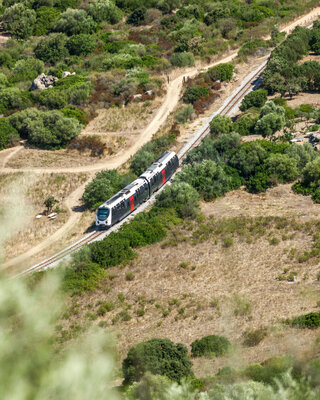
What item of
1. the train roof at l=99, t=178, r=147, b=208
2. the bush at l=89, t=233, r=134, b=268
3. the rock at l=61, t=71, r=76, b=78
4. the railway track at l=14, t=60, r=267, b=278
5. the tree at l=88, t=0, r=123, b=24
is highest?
the tree at l=88, t=0, r=123, b=24

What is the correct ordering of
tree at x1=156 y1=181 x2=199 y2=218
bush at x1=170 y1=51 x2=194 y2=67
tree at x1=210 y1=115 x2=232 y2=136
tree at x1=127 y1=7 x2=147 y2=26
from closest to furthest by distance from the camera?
tree at x1=156 y1=181 x2=199 y2=218 → tree at x1=210 y1=115 x2=232 y2=136 → bush at x1=170 y1=51 x2=194 y2=67 → tree at x1=127 y1=7 x2=147 y2=26

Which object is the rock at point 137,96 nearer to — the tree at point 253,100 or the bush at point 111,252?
the tree at point 253,100

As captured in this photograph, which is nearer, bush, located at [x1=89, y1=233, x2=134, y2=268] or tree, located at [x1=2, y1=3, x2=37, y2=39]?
bush, located at [x1=89, y1=233, x2=134, y2=268]

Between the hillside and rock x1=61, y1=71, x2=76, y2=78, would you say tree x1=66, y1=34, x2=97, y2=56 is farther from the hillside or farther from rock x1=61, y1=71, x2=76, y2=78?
rock x1=61, y1=71, x2=76, y2=78

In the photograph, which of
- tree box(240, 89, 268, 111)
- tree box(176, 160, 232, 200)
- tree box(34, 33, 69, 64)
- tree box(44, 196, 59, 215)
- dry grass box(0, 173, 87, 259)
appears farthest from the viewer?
tree box(34, 33, 69, 64)

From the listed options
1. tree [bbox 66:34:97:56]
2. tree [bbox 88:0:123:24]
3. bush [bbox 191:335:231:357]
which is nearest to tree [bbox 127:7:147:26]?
tree [bbox 88:0:123:24]

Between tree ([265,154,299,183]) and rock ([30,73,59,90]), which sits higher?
rock ([30,73,59,90])

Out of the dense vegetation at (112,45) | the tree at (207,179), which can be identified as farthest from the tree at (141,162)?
the dense vegetation at (112,45)

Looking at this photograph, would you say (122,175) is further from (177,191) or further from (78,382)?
(78,382)
